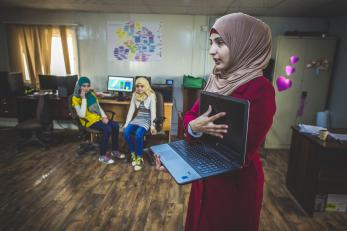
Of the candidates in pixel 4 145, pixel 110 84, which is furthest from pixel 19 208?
pixel 110 84

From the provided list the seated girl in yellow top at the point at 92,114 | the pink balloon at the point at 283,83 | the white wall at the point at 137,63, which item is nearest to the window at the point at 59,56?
the white wall at the point at 137,63

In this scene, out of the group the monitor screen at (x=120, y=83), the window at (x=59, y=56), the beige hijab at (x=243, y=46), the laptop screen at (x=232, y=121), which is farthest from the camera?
the window at (x=59, y=56)

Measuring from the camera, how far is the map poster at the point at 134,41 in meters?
4.50

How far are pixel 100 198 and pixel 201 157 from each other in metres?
2.00

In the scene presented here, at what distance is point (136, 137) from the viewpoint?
3.30 metres

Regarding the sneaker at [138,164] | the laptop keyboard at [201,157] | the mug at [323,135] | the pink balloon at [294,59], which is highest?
the pink balloon at [294,59]

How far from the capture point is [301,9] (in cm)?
361

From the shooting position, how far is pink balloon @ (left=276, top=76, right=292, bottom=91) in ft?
12.8

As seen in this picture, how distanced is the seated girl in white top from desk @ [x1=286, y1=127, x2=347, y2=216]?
187 centimetres

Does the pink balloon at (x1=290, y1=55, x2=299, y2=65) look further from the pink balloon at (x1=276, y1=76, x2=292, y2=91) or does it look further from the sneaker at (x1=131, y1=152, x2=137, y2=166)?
the sneaker at (x1=131, y1=152, x2=137, y2=166)

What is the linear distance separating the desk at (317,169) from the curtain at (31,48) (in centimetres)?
451

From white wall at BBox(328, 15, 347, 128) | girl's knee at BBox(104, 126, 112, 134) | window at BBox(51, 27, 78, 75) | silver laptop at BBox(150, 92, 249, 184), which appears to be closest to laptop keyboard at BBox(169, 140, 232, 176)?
silver laptop at BBox(150, 92, 249, 184)

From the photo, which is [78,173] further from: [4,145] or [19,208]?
[4,145]

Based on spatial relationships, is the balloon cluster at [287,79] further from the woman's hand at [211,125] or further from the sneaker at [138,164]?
the woman's hand at [211,125]
